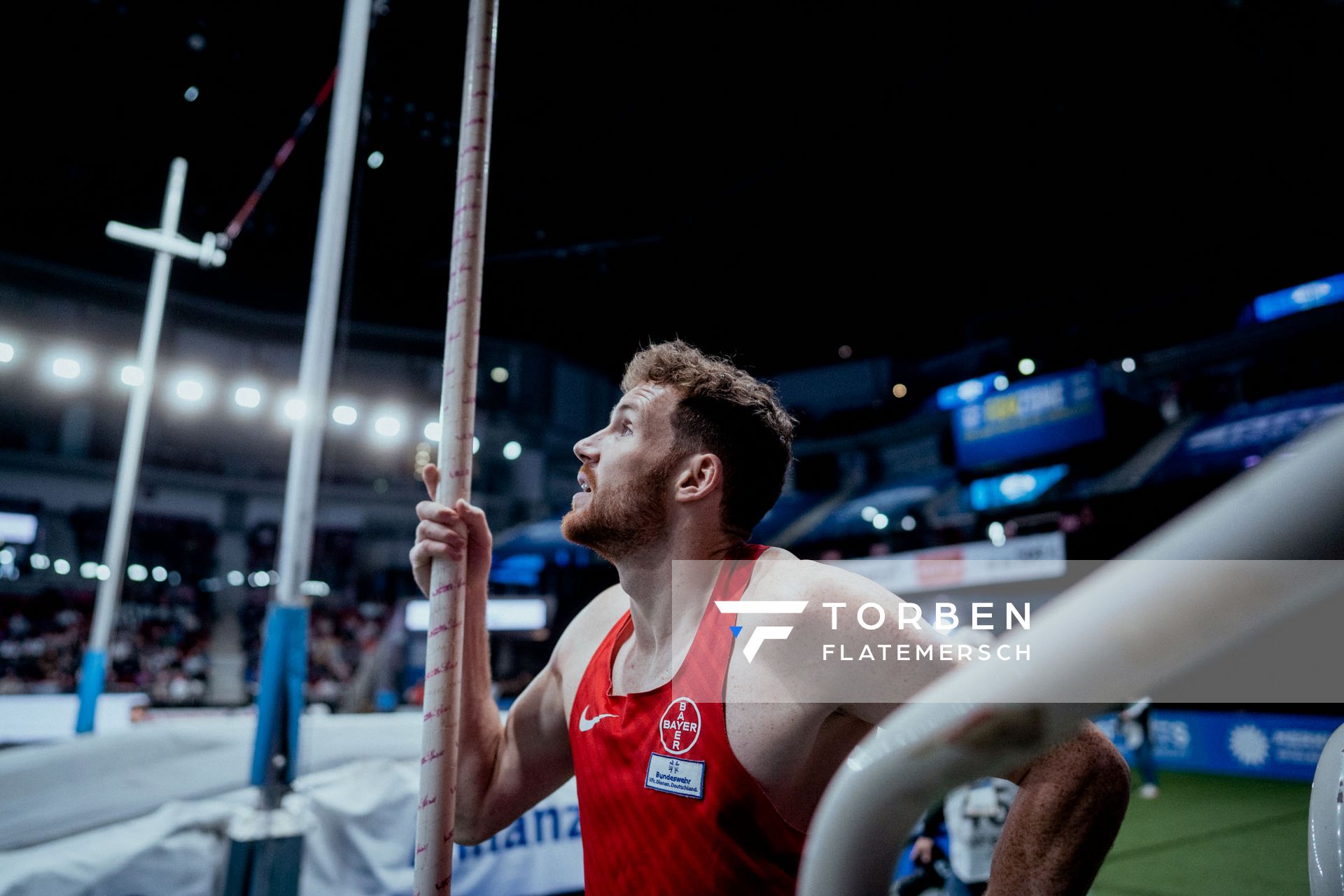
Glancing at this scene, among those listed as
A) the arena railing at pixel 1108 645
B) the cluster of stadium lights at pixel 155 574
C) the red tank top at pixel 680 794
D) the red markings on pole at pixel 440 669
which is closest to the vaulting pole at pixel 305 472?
the red tank top at pixel 680 794

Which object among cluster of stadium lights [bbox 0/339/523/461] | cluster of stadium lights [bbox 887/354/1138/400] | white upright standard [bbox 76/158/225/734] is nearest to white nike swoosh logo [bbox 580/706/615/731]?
white upright standard [bbox 76/158/225/734]

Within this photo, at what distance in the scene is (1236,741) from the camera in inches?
436

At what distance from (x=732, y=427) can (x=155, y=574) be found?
27815mm

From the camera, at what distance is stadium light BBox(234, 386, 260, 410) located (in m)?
23.4

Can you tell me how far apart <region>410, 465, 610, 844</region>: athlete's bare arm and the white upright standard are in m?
5.36

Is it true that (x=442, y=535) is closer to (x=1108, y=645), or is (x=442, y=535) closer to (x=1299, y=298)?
(x=1108, y=645)

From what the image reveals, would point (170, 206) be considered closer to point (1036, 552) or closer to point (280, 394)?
point (1036, 552)

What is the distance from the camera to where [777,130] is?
9.04m

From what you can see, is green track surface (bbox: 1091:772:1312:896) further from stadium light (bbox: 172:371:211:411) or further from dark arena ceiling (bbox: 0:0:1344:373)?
stadium light (bbox: 172:371:211:411)

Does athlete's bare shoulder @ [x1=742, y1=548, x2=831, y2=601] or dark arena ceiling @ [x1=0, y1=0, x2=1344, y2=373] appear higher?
Answer: dark arena ceiling @ [x1=0, y1=0, x2=1344, y2=373]

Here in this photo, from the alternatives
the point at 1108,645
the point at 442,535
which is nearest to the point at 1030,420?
the point at 442,535

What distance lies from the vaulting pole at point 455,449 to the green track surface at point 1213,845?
20.2ft

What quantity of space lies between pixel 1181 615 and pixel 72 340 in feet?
89.2

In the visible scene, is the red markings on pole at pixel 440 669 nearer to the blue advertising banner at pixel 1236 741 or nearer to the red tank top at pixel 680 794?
the red tank top at pixel 680 794
